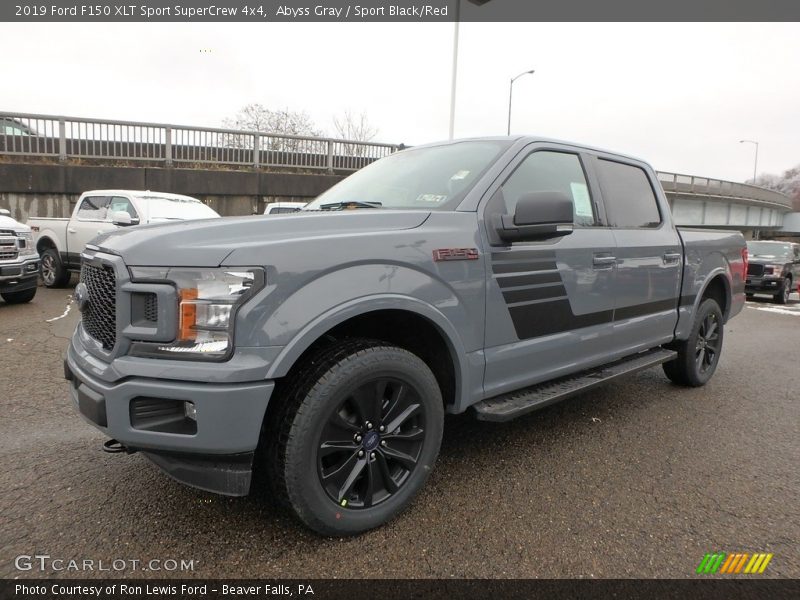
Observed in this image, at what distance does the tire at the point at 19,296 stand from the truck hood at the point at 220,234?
7.11m

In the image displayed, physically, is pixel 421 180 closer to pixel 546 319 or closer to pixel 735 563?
pixel 546 319

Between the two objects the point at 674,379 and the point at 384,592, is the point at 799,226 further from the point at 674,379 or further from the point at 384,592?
the point at 384,592

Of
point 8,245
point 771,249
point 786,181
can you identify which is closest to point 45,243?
point 8,245

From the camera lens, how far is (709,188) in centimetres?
2855

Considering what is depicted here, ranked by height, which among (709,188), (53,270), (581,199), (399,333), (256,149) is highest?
(709,188)

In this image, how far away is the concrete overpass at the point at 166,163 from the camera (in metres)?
13.0

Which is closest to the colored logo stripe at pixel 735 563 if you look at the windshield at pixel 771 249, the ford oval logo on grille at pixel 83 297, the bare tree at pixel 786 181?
the ford oval logo on grille at pixel 83 297

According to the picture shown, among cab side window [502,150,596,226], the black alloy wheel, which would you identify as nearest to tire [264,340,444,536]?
the black alloy wheel

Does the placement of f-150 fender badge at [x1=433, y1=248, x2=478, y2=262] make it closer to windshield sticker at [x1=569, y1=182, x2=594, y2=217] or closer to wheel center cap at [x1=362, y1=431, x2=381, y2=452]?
wheel center cap at [x1=362, y1=431, x2=381, y2=452]

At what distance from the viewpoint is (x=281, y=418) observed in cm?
212

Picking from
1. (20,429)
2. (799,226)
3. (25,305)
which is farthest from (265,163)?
(799,226)

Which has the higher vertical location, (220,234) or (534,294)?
(220,234)

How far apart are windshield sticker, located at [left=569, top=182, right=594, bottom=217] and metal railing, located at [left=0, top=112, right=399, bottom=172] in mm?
13147

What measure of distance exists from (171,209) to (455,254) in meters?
8.56
